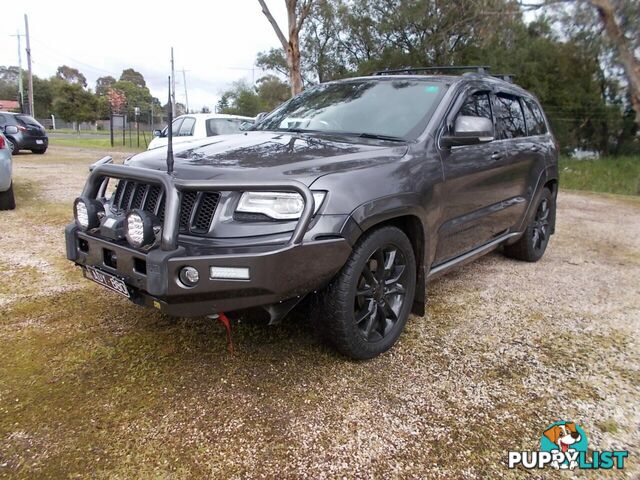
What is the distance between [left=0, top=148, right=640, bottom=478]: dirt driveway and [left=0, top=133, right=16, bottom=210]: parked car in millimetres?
3046

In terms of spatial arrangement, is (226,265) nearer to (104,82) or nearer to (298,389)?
(298,389)

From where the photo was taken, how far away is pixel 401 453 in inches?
83.9

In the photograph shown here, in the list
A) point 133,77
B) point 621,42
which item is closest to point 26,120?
point 621,42

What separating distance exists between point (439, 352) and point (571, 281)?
7.49ft

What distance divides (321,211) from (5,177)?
19.2ft

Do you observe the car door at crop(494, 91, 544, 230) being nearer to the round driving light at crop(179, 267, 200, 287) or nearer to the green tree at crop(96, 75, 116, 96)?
the round driving light at crop(179, 267, 200, 287)

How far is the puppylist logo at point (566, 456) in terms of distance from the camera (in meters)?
2.12

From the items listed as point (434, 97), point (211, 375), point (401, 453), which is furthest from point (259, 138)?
point (401, 453)

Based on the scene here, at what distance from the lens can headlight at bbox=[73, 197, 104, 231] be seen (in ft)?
8.77

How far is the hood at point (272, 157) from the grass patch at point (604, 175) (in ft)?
44.4

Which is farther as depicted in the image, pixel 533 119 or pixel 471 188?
pixel 533 119

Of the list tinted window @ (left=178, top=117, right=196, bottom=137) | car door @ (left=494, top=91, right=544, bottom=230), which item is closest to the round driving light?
car door @ (left=494, top=91, right=544, bottom=230)

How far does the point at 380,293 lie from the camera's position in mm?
2809

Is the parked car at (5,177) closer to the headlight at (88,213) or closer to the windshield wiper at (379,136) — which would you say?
the headlight at (88,213)
